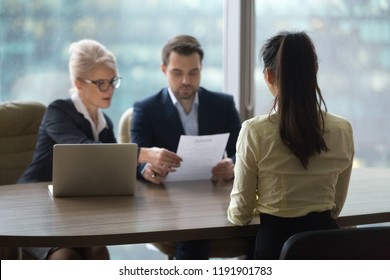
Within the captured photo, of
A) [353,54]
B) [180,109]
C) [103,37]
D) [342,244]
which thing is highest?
[103,37]

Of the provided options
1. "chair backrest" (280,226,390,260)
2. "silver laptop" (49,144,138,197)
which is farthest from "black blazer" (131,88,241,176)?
"chair backrest" (280,226,390,260)

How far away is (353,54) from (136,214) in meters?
2.35

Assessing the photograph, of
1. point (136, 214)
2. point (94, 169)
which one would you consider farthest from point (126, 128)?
point (136, 214)

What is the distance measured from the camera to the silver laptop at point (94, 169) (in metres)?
2.75

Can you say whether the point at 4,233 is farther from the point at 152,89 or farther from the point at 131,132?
the point at 152,89

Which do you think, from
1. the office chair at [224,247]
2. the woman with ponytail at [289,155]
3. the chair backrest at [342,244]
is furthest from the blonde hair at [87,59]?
the chair backrest at [342,244]

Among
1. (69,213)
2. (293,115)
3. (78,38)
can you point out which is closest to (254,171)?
(293,115)

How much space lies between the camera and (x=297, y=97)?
2.33 metres

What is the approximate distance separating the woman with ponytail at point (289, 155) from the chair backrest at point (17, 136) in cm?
152

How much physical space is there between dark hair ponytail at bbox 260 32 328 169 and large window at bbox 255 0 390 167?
86.0 inches

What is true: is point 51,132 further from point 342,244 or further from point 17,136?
point 342,244

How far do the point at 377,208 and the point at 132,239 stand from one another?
96cm

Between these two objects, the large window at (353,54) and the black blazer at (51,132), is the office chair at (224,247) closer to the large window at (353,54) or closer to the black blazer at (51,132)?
the black blazer at (51,132)

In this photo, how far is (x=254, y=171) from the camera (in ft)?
7.77
